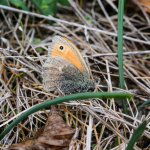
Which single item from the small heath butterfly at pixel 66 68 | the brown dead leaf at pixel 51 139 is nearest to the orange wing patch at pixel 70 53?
the small heath butterfly at pixel 66 68

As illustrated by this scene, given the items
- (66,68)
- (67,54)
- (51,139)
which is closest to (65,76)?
(66,68)

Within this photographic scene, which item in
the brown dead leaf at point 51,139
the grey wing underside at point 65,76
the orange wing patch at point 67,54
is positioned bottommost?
the brown dead leaf at point 51,139

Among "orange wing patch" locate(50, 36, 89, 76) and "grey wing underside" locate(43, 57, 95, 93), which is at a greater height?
"orange wing patch" locate(50, 36, 89, 76)

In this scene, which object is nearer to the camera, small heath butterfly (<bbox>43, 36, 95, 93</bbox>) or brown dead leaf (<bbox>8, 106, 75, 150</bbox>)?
brown dead leaf (<bbox>8, 106, 75, 150</bbox>)

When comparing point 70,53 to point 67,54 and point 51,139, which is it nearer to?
point 67,54

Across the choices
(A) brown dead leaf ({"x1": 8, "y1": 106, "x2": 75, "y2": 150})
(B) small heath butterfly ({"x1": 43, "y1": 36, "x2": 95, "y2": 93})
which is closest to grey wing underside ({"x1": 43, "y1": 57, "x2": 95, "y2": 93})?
(B) small heath butterfly ({"x1": 43, "y1": 36, "x2": 95, "y2": 93})

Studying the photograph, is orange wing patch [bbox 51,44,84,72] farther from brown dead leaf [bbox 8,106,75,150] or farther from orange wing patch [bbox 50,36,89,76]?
brown dead leaf [bbox 8,106,75,150]

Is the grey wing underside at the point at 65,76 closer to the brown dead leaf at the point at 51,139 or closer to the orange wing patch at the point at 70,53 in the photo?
the orange wing patch at the point at 70,53
